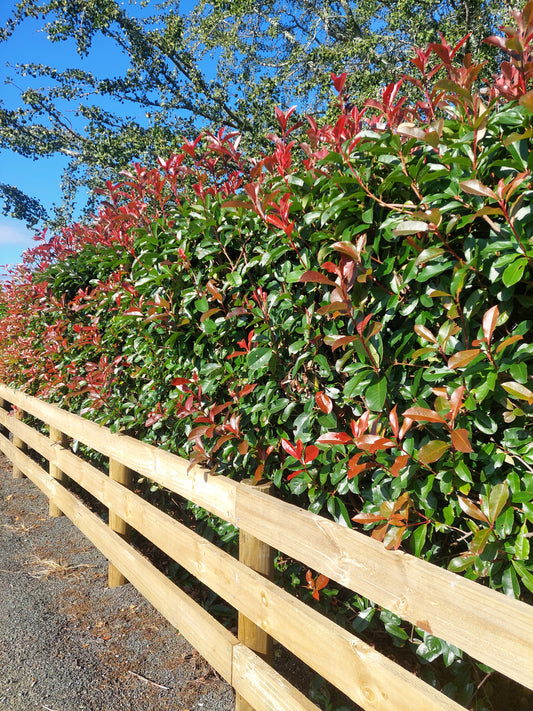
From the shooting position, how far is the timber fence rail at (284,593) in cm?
151

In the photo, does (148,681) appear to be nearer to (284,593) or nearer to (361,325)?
(284,593)

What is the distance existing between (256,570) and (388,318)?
1.40 meters

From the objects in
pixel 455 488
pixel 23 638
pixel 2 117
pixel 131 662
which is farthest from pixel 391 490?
pixel 2 117

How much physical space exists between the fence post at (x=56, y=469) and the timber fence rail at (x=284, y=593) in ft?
4.10

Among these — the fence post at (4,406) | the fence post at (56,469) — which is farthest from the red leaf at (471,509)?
the fence post at (4,406)

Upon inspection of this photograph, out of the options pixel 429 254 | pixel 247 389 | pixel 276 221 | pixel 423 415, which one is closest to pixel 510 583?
pixel 423 415

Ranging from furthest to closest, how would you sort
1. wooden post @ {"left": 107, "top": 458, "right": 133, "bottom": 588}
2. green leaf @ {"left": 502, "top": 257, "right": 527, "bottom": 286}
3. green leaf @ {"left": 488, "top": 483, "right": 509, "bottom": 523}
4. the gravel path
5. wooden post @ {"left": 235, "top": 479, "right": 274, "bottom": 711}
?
wooden post @ {"left": 107, "top": 458, "right": 133, "bottom": 588} < the gravel path < wooden post @ {"left": 235, "top": 479, "right": 274, "bottom": 711} < green leaf @ {"left": 488, "top": 483, "right": 509, "bottom": 523} < green leaf @ {"left": 502, "top": 257, "right": 527, "bottom": 286}

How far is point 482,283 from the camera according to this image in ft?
5.37

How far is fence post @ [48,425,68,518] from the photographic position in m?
5.16

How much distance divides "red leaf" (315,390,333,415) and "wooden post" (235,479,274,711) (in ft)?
1.93

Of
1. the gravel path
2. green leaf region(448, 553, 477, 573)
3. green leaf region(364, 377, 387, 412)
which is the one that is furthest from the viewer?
the gravel path

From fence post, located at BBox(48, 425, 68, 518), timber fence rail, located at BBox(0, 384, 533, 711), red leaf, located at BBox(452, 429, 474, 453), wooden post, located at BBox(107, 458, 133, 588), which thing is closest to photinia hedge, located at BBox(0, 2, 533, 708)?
red leaf, located at BBox(452, 429, 474, 453)

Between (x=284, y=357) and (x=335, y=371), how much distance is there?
25 cm

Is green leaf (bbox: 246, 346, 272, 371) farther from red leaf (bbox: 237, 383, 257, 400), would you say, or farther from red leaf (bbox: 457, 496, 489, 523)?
red leaf (bbox: 457, 496, 489, 523)
